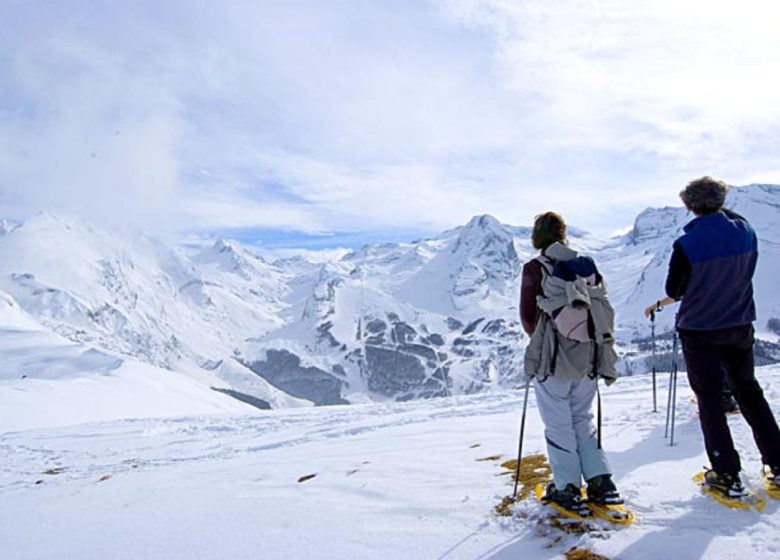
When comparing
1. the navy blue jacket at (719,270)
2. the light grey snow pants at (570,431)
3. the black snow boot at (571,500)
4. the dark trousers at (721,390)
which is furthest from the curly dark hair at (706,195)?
the black snow boot at (571,500)

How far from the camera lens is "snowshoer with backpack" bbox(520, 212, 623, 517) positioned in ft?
17.0

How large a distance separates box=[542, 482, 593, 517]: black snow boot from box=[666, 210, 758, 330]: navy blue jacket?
1.95m

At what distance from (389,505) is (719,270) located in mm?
4128

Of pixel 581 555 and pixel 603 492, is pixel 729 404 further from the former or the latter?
pixel 581 555

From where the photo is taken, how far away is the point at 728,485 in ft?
17.2

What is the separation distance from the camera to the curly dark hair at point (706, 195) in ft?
18.0

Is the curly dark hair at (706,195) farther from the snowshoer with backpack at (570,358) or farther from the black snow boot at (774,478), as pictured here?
the black snow boot at (774,478)

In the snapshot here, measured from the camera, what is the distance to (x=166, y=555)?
556 centimetres

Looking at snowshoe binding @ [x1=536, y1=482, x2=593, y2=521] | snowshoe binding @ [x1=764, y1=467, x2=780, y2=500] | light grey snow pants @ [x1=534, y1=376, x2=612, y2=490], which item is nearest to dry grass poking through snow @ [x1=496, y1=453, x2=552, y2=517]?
snowshoe binding @ [x1=536, y1=482, x2=593, y2=521]

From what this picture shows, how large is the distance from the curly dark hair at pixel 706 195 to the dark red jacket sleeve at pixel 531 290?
1.69 meters

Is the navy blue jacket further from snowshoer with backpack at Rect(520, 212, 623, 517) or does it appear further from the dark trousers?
snowshoer with backpack at Rect(520, 212, 623, 517)

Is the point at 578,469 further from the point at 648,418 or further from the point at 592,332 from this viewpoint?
the point at 648,418

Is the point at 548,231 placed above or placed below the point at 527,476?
above

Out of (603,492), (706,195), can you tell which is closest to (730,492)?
(603,492)
